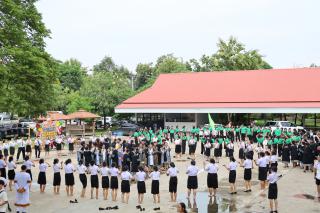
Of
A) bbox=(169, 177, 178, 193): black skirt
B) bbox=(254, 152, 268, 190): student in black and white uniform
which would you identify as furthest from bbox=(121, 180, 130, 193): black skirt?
bbox=(254, 152, 268, 190): student in black and white uniform

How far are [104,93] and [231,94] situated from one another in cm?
1448

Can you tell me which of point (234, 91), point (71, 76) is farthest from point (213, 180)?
point (71, 76)

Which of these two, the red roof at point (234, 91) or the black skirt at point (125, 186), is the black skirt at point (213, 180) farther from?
the red roof at point (234, 91)

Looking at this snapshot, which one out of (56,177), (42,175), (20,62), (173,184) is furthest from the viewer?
(20,62)

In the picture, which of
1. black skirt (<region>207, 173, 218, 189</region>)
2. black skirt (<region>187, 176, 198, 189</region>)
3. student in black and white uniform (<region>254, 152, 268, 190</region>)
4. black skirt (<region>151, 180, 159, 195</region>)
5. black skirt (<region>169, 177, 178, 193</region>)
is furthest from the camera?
student in black and white uniform (<region>254, 152, 268, 190</region>)

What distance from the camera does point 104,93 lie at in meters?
43.4

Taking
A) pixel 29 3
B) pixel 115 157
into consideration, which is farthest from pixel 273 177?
pixel 29 3

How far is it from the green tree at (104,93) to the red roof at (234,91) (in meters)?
4.42

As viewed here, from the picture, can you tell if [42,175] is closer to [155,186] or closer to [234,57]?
[155,186]

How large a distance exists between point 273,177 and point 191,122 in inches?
1020

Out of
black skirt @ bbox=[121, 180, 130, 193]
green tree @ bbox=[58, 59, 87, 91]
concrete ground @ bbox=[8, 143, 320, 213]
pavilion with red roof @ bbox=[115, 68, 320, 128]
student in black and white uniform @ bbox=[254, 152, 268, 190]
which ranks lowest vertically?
concrete ground @ bbox=[8, 143, 320, 213]

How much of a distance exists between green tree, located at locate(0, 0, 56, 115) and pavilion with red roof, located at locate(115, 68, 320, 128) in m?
18.6

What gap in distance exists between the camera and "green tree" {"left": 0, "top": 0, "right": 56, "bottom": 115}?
1584cm

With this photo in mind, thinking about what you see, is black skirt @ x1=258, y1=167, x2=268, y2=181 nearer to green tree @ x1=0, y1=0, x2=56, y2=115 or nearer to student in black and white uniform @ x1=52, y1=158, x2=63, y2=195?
student in black and white uniform @ x1=52, y1=158, x2=63, y2=195
